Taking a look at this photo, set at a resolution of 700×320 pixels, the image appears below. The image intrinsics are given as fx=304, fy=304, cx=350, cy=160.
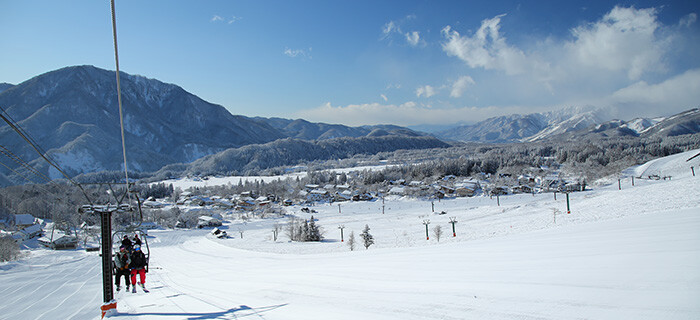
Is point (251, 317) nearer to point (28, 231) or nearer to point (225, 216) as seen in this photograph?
point (28, 231)

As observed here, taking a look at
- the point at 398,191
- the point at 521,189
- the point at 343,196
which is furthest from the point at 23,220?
the point at 521,189

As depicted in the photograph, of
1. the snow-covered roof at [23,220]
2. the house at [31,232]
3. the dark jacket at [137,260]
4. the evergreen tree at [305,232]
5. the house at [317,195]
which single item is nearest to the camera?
the dark jacket at [137,260]

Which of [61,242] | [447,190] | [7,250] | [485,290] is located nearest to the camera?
[485,290]

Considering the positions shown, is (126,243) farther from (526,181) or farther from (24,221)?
(526,181)

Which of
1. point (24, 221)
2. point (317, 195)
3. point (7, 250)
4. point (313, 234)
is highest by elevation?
point (317, 195)

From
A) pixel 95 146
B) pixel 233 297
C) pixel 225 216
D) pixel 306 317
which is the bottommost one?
pixel 225 216

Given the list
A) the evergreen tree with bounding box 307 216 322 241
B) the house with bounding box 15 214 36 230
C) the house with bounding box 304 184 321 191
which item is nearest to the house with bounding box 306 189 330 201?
the house with bounding box 304 184 321 191

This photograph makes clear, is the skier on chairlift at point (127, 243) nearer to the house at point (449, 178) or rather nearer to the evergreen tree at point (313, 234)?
the evergreen tree at point (313, 234)

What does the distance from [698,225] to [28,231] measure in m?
62.4

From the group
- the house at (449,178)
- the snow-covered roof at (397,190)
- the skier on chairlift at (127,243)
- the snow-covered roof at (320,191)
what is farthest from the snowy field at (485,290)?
the house at (449,178)

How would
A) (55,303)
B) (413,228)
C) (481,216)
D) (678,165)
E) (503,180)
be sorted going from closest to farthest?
(55,303), (413,228), (481,216), (678,165), (503,180)

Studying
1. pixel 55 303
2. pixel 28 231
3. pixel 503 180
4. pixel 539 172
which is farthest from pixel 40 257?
pixel 539 172

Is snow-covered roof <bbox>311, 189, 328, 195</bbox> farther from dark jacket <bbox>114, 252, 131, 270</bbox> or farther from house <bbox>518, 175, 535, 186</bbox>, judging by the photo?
dark jacket <bbox>114, 252, 131, 270</bbox>

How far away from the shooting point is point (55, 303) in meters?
8.55
